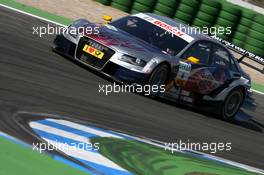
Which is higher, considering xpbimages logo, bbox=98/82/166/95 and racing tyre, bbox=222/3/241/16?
racing tyre, bbox=222/3/241/16

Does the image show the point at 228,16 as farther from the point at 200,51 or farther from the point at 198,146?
the point at 198,146

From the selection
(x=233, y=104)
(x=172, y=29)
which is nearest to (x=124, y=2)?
(x=233, y=104)

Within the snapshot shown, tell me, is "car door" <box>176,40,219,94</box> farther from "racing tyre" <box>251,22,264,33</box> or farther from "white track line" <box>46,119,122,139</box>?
"racing tyre" <box>251,22,264,33</box>

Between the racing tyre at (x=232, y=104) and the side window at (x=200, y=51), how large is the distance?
100 centimetres

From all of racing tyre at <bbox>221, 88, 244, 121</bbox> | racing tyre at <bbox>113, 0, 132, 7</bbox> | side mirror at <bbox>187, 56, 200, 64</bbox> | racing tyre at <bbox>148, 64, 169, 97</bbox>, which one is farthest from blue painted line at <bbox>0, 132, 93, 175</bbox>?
racing tyre at <bbox>113, 0, 132, 7</bbox>

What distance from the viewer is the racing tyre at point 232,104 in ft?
40.2

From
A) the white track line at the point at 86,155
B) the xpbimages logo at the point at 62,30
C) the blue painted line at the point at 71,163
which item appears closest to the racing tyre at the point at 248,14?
the xpbimages logo at the point at 62,30

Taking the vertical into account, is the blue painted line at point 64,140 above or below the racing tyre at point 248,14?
below

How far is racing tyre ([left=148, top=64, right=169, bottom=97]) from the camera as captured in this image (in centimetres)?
1058

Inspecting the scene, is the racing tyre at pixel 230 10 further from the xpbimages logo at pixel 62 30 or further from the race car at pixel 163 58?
the race car at pixel 163 58

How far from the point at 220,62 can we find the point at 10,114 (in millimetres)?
5699

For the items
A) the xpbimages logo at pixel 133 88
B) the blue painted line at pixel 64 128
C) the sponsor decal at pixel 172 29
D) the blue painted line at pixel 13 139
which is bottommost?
the xpbimages logo at pixel 133 88

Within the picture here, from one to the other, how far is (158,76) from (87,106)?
2269mm

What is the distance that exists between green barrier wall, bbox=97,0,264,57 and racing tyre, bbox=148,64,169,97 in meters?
8.09
